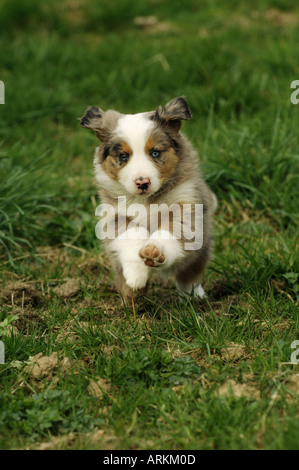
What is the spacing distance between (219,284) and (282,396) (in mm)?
1674

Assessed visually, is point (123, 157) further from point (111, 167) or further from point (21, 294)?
point (21, 294)

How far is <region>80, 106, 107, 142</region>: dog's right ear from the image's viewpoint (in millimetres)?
4246

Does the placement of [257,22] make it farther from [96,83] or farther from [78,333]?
[78,333]

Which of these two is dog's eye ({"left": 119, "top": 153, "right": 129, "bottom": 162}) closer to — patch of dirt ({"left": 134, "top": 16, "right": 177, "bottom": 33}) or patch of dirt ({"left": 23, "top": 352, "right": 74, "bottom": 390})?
patch of dirt ({"left": 23, "top": 352, "right": 74, "bottom": 390})

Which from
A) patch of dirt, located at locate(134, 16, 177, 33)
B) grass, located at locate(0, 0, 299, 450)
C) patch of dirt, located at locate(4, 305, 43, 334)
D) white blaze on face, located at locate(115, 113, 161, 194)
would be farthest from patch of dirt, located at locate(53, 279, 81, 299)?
patch of dirt, located at locate(134, 16, 177, 33)

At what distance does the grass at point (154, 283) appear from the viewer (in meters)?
3.25

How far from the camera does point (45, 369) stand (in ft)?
11.9

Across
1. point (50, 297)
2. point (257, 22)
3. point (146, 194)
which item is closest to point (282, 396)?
point (146, 194)

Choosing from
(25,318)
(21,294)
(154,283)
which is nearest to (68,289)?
(21,294)

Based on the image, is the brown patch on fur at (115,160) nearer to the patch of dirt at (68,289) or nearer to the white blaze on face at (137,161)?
the white blaze on face at (137,161)

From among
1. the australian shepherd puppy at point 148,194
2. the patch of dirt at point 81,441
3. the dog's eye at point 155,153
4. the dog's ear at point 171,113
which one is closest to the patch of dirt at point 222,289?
the australian shepherd puppy at point 148,194

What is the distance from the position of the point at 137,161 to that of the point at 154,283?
58.2 inches

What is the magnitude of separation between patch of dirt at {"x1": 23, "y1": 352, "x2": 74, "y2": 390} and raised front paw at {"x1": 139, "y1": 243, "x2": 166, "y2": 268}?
77 cm

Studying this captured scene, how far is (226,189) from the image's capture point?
19.8 ft
